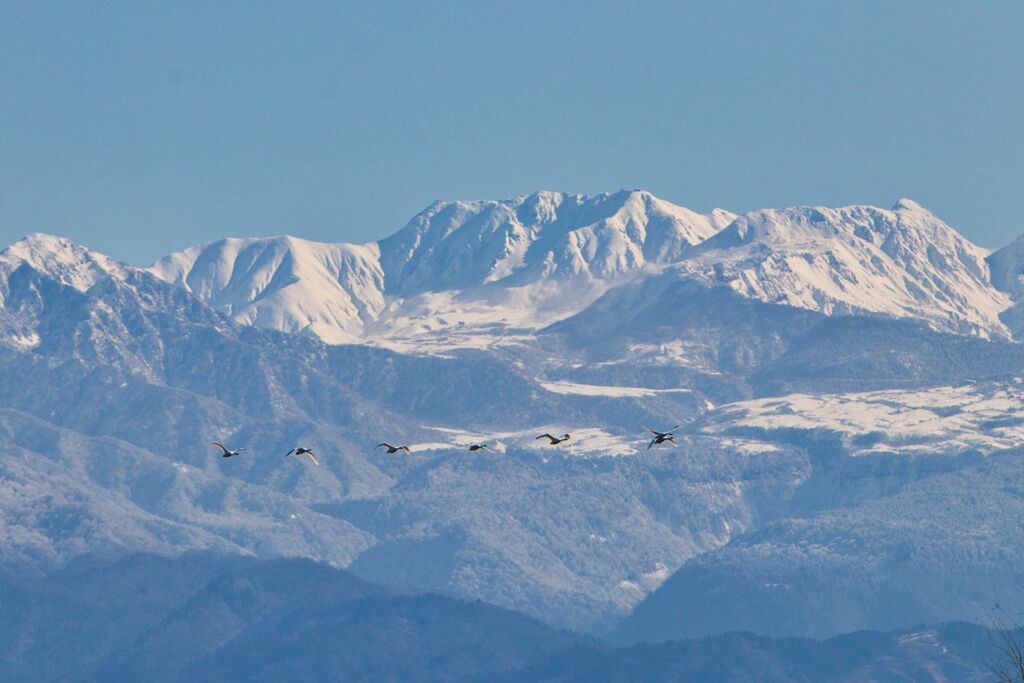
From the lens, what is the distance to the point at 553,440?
146625mm

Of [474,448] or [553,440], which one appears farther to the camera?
[553,440]

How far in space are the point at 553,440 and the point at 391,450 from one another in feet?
39.2

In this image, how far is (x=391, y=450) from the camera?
138m

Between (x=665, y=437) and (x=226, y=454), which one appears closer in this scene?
(x=665, y=437)

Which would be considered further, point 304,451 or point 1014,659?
point 304,451

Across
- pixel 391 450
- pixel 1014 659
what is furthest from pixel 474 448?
pixel 1014 659

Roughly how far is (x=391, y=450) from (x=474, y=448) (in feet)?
15.4

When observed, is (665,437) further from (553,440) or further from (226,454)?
(226,454)

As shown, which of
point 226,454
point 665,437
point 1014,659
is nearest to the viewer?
point 1014,659

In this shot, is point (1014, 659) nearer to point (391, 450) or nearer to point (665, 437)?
point (665, 437)

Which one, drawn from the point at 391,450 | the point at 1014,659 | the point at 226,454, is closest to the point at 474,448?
the point at 391,450

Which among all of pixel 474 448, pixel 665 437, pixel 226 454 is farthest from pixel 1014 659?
pixel 226 454

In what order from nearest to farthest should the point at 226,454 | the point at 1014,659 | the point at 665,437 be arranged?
the point at 1014,659
the point at 665,437
the point at 226,454

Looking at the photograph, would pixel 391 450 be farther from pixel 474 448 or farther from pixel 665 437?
pixel 665 437
